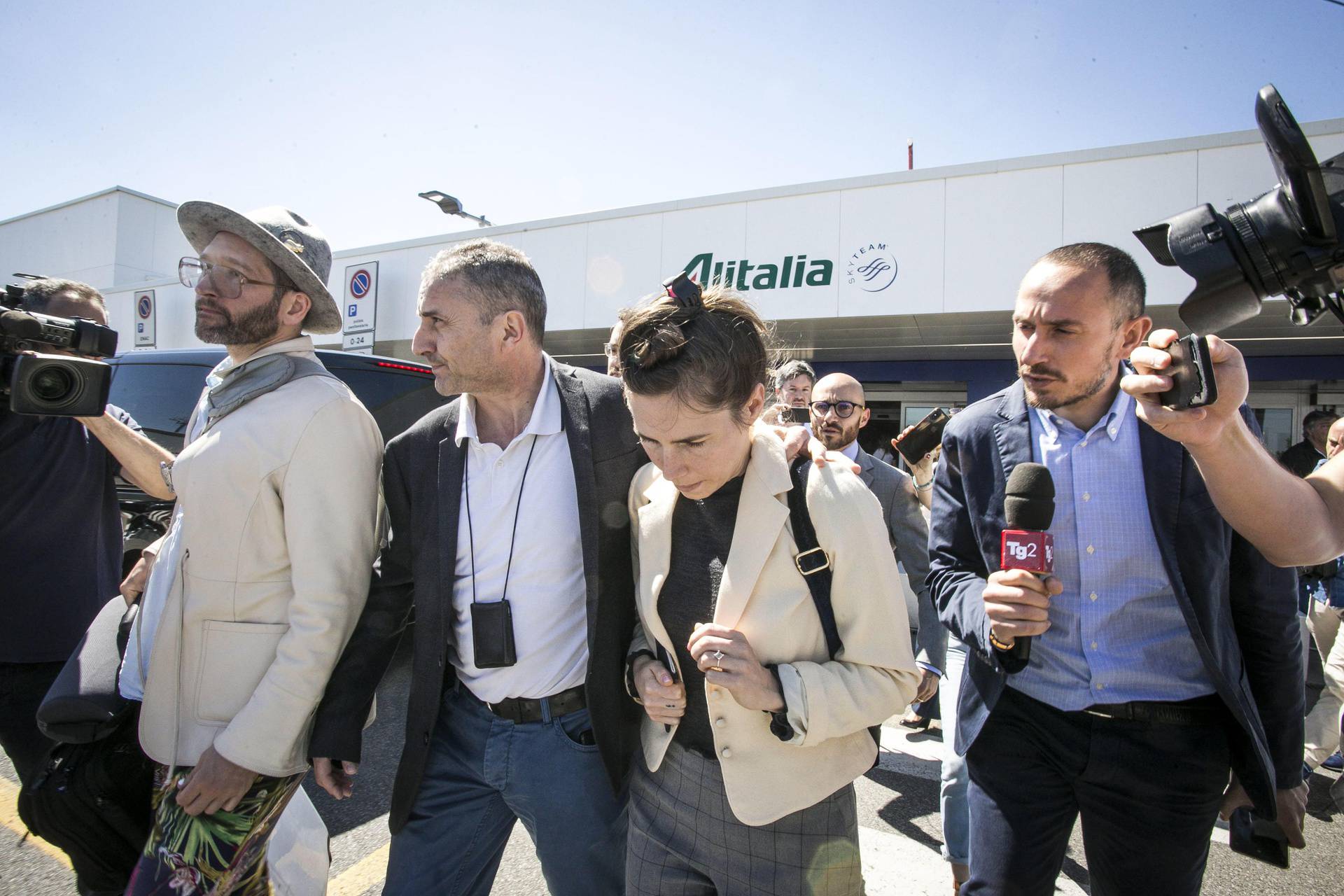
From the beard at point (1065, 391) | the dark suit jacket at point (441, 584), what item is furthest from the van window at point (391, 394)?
the beard at point (1065, 391)

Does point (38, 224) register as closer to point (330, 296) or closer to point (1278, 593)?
point (330, 296)

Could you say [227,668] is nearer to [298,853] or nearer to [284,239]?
[298,853]

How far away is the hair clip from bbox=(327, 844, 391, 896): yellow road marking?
2390 mm

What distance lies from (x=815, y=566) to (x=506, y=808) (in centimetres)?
112

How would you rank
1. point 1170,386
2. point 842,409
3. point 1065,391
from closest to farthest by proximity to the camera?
1. point 1170,386
2. point 1065,391
3. point 842,409

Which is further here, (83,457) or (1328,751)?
(1328,751)

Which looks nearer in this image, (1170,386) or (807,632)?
(1170,386)

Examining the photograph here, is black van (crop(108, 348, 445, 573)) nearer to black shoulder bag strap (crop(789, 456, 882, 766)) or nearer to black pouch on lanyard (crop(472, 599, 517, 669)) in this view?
black pouch on lanyard (crop(472, 599, 517, 669))

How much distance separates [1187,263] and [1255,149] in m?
9.23

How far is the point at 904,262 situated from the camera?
9695 mm

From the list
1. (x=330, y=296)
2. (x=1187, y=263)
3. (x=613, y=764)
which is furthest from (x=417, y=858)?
(x=1187, y=263)

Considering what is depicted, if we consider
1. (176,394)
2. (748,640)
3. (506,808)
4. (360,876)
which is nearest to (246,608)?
(506,808)

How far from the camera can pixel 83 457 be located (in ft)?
8.71

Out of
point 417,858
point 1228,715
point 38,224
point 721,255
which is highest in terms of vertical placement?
point 38,224
